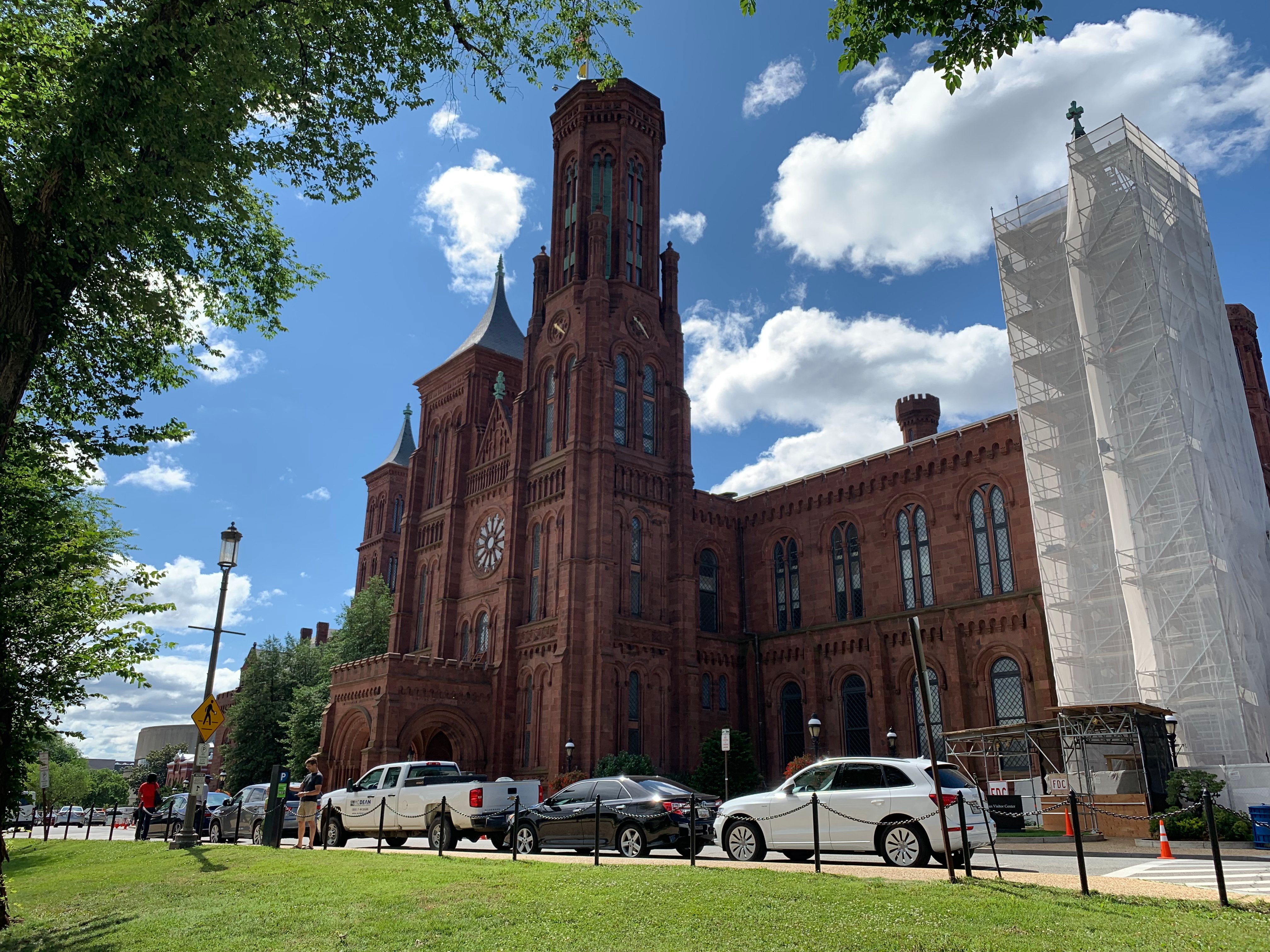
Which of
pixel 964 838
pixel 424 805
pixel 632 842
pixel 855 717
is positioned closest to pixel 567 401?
pixel 855 717

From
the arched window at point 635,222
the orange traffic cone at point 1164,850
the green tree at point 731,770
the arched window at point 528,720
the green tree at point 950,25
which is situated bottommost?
the orange traffic cone at point 1164,850

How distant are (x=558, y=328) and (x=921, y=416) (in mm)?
17833

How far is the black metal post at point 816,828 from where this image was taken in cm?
1216

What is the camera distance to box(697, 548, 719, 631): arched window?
41.4 meters

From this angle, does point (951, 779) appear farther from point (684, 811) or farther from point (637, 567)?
point (637, 567)

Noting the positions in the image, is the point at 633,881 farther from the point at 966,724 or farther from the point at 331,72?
the point at 966,724

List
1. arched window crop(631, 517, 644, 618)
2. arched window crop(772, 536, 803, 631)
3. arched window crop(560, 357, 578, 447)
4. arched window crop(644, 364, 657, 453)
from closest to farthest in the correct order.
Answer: arched window crop(631, 517, 644, 618)
arched window crop(560, 357, 578, 447)
arched window crop(772, 536, 803, 631)
arched window crop(644, 364, 657, 453)

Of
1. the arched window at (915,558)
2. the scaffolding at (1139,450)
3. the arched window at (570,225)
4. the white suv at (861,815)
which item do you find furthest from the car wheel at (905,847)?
the arched window at (570,225)

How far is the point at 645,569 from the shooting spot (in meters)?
39.2

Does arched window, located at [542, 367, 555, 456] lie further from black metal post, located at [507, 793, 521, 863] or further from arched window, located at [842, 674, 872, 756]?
black metal post, located at [507, 793, 521, 863]

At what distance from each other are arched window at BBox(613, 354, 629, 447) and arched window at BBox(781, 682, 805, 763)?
489 inches

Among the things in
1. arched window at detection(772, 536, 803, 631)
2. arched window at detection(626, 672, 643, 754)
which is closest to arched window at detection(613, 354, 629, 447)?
arched window at detection(772, 536, 803, 631)

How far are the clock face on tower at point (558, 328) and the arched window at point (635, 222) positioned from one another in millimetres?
3531

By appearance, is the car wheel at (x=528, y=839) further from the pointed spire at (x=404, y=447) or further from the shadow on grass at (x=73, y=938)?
the pointed spire at (x=404, y=447)
